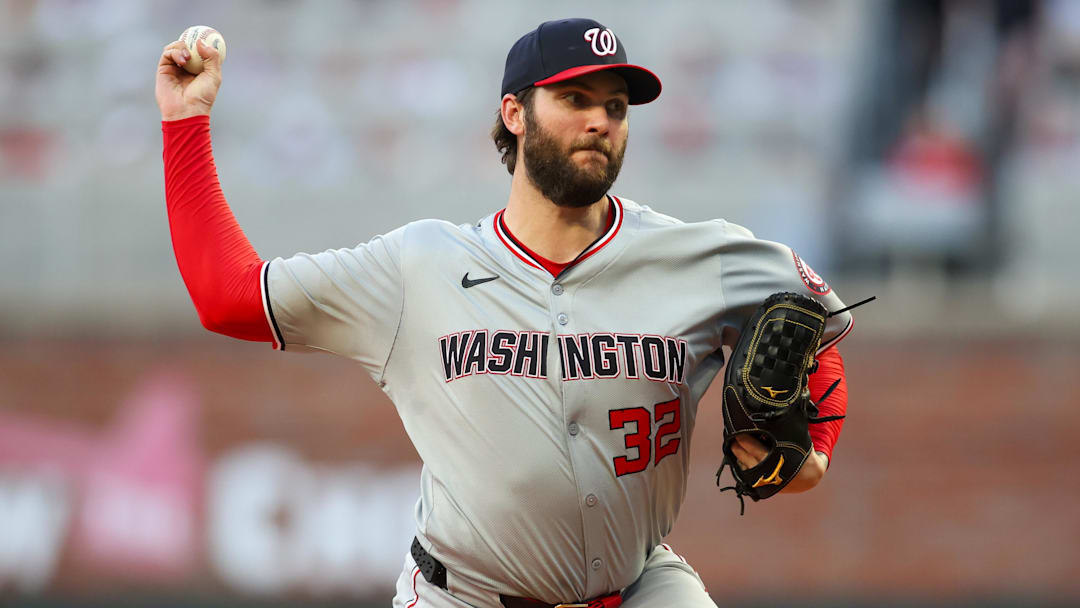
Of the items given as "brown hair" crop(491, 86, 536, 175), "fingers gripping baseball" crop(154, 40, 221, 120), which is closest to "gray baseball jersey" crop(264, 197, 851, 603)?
"brown hair" crop(491, 86, 536, 175)

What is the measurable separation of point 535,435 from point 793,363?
0.66m

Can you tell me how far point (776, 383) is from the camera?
10.3 ft

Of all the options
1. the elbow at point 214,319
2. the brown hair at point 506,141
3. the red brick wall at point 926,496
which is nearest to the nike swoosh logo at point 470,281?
the brown hair at point 506,141

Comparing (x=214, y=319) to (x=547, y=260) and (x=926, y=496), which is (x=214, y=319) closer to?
(x=547, y=260)

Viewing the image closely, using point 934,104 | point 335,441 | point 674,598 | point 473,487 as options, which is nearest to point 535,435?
point 473,487

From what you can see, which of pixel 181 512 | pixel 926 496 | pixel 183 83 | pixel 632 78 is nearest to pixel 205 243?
pixel 183 83

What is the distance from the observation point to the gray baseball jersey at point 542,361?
3168 mm

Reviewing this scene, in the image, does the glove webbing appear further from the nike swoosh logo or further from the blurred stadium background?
the blurred stadium background

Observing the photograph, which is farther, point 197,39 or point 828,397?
point 828,397

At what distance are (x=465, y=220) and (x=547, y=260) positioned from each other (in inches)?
232

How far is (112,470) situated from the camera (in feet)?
28.5

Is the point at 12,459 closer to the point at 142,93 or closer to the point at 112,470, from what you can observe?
the point at 112,470

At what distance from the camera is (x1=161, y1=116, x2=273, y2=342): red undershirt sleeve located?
3.23 m

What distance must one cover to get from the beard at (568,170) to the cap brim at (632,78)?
0.50 ft
